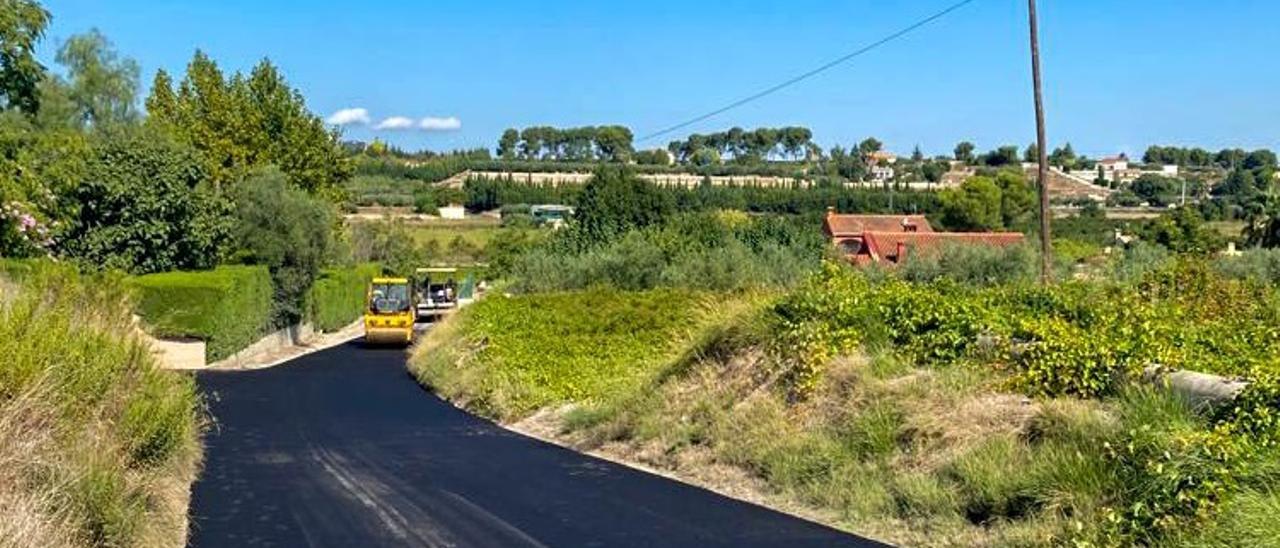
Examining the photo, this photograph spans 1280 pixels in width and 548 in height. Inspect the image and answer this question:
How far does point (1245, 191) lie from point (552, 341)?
300ft

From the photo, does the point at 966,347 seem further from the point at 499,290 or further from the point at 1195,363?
the point at 499,290

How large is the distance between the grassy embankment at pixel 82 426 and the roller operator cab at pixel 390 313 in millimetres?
32423

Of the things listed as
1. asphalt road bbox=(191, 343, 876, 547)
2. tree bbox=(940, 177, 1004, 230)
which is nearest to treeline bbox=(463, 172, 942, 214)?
tree bbox=(940, 177, 1004, 230)

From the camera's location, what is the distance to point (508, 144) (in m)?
178

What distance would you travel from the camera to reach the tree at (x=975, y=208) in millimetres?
88438

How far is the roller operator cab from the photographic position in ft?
158

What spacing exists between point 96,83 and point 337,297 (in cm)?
1836

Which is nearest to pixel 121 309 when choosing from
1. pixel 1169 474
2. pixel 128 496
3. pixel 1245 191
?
pixel 128 496

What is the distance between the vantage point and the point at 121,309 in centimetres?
1600

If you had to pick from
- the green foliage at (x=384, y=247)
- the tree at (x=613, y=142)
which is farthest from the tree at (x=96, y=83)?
the tree at (x=613, y=142)

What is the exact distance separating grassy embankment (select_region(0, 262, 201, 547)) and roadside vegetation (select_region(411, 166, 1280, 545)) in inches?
241

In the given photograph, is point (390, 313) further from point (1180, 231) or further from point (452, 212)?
point (452, 212)

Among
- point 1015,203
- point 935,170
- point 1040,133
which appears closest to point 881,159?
point 935,170

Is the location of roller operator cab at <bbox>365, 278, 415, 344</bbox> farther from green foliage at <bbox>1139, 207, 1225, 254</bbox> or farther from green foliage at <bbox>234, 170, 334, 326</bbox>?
green foliage at <bbox>1139, 207, 1225, 254</bbox>
